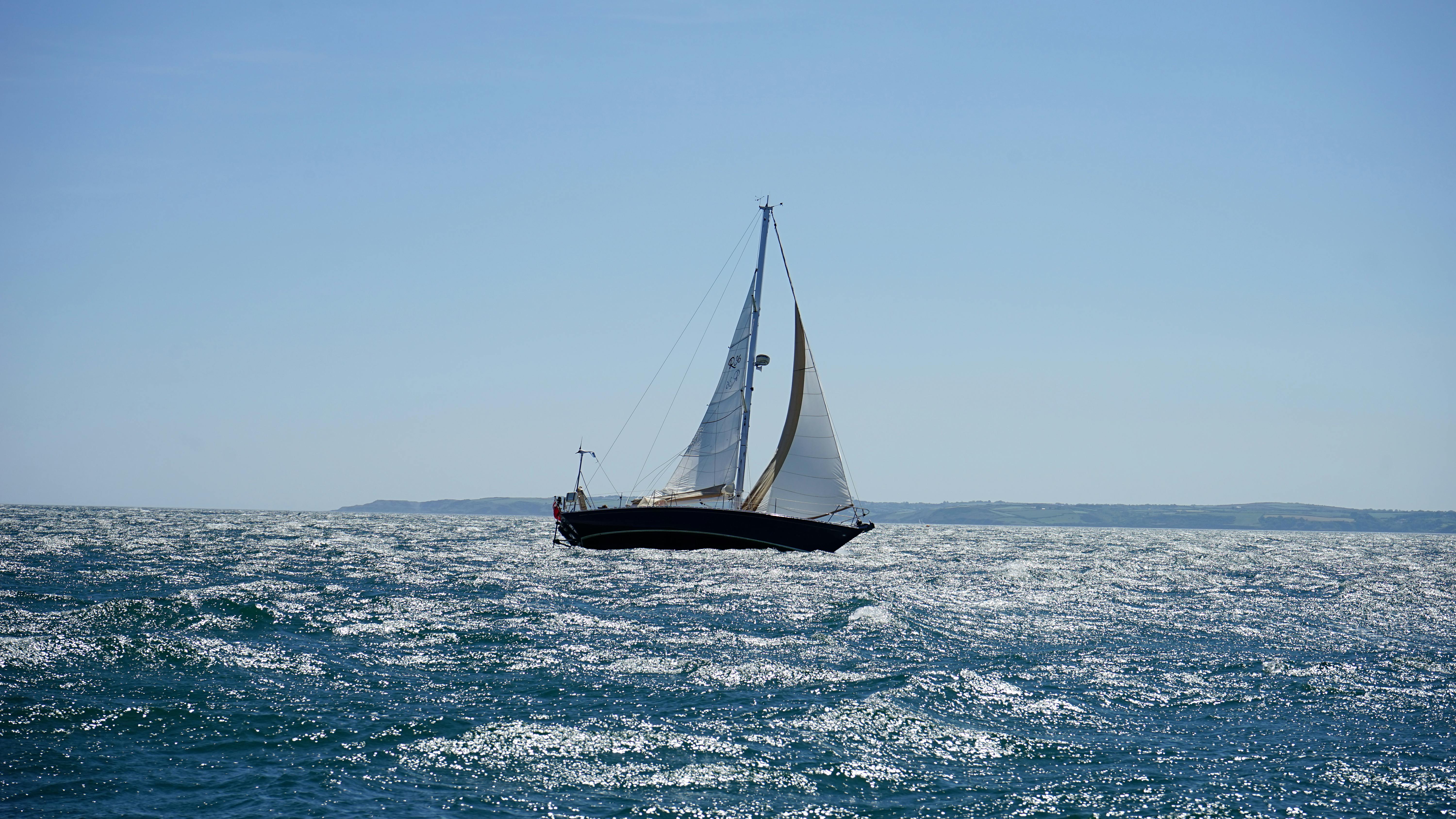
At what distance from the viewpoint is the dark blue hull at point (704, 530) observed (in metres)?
46.4

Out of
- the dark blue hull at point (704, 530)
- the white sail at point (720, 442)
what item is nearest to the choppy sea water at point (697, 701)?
the dark blue hull at point (704, 530)

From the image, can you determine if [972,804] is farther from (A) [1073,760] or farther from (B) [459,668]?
(B) [459,668]

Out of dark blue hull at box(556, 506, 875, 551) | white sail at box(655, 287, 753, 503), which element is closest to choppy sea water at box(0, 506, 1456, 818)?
dark blue hull at box(556, 506, 875, 551)

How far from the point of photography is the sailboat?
46.9m

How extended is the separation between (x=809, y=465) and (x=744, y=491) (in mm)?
3842

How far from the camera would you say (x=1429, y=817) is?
10680 mm

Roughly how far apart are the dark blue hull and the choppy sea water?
1267cm

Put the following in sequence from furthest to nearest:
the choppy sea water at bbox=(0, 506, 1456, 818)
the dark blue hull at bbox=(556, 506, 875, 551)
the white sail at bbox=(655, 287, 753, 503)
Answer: the white sail at bbox=(655, 287, 753, 503)
the dark blue hull at bbox=(556, 506, 875, 551)
the choppy sea water at bbox=(0, 506, 1456, 818)

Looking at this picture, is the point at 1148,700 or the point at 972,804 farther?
the point at 1148,700

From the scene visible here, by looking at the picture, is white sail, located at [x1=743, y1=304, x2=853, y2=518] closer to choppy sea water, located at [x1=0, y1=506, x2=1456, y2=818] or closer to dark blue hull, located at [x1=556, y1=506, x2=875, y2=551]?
dark blue hull, located at [x1=556, y1=506, x2=875, y2=551]

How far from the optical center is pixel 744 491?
50.1 meters

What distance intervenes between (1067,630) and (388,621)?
53.2 feet

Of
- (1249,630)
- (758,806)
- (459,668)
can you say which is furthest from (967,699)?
(1249,630)

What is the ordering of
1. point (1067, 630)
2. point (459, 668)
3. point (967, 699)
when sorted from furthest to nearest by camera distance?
point (1067, 630) < point (459, 668) < point (967, 699)
